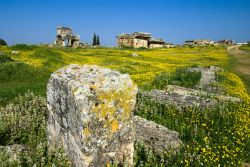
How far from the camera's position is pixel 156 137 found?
12000 millimetres

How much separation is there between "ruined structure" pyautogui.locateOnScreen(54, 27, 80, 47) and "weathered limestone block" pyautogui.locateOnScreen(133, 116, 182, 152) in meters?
66.8

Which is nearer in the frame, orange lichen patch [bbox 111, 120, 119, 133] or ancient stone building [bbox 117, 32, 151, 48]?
orange lichen patch [bbox 111, 120, 119, 133]

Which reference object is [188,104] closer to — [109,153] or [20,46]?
[109,153]

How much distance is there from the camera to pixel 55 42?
80.5 meters

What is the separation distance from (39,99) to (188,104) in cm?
669

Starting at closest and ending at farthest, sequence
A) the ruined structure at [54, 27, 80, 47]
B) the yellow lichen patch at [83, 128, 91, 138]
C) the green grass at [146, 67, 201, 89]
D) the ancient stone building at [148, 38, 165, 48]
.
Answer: the yellow lichen patch at [83, 128, 91, 138] < the green grass at [146, 67, 201, 89] < the ruined structure at [54, 27, 80, 47] < the ancient stone building at [148, 38, 165, 48]

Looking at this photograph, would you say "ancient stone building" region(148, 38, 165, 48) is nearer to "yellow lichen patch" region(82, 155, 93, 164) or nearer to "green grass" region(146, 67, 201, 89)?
"green grass" region(146, 67, 201, 89)

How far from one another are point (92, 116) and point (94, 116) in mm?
53

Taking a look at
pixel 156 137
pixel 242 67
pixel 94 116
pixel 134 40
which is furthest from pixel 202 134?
pixel 134 40

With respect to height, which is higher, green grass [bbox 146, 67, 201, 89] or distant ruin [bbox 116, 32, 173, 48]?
distant ruin [bbox 116, 32, 173, 48]

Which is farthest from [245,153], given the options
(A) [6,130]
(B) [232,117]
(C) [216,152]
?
(A) [6,130]

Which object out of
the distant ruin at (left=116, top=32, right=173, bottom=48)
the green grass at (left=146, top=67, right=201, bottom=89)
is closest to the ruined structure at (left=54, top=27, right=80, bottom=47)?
the distant ruin at (left=116, top=32, right=173, bottom=48)

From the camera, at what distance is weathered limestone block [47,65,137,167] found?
8.30 metres

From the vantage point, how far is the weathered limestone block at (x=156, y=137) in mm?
11500
